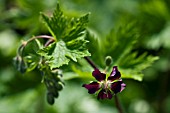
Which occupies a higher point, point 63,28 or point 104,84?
point 63,28

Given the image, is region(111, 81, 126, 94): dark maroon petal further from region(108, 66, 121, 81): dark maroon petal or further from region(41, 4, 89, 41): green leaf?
region(41, 4, 89, 41): green leaf

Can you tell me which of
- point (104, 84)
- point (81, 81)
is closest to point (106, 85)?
→ point (104, 84)

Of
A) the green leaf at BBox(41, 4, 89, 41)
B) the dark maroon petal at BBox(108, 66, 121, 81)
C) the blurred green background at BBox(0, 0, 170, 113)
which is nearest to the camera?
the dark maroon petal at BBox(108, 66, 121, 81)

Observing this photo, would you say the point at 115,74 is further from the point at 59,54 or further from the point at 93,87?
the point at 59,54

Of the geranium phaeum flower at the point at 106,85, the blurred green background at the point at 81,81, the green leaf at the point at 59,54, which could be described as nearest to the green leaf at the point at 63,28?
the green leaf at the point at 59,54

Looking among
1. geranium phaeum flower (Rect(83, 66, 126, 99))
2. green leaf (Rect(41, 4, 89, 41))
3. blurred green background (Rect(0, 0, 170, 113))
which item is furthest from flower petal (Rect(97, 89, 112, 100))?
blurred green background (Rect(0, 0, 170, 113))

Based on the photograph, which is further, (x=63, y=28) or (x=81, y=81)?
(x=81, y=81)

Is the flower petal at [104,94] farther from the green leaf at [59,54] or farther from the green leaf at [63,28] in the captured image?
the green leaf at [63,28]
